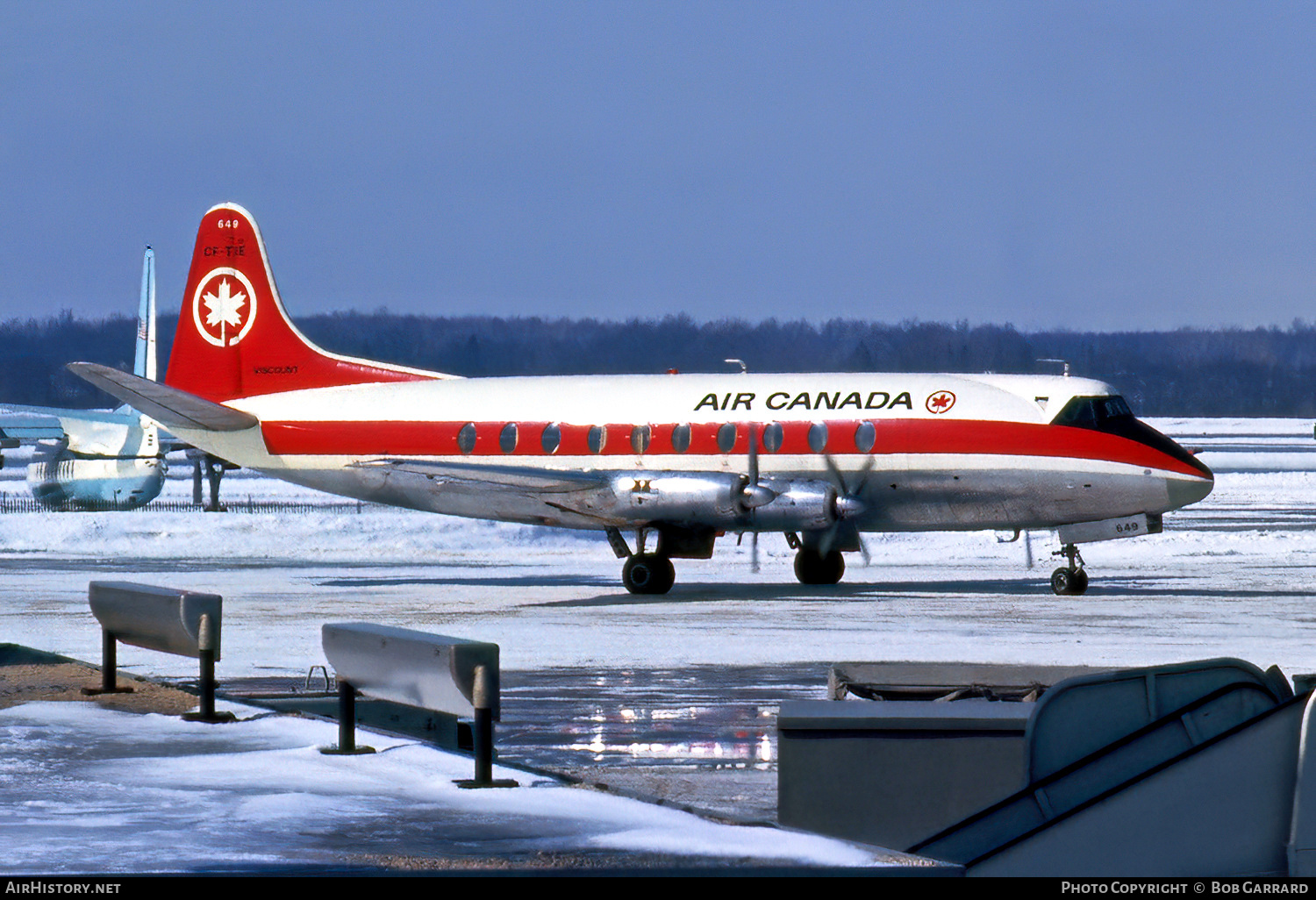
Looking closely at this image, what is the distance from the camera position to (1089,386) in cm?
2975

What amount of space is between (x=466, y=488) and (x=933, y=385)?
8.70 meters

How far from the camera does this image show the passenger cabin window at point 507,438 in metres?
32.2

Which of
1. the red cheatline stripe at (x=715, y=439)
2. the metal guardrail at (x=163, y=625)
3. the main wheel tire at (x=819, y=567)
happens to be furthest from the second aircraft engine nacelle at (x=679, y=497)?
the metal guardrail at (x=163, y=625)

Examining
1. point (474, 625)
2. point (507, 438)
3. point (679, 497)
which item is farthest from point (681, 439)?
point (474, 625)

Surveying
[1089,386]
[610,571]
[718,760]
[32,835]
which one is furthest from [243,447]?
[32,835]

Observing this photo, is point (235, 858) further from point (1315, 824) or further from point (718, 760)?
point (718, 760)

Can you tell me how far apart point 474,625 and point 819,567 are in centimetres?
1000

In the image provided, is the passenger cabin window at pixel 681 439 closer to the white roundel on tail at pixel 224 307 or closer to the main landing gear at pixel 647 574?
the main landing gear at pixel 647 574

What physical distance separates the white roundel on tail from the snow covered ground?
4.98 metres

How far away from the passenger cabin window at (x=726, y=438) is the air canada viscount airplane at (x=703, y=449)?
5 centimetres

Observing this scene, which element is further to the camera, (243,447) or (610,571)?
(610,571)

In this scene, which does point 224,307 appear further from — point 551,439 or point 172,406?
point 551,439

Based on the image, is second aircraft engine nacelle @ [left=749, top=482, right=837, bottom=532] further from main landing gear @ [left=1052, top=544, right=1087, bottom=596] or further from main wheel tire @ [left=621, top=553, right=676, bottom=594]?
main landing gear @ [left=1052, top=544, right=1087, bottom=596]
